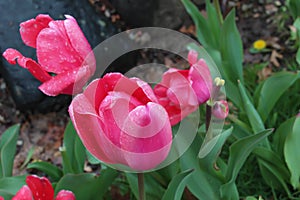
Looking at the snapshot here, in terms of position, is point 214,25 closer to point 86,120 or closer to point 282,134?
point 282,134

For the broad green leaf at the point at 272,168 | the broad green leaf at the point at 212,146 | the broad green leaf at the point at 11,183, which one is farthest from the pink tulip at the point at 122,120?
the broad green leaf at the point at 272,168

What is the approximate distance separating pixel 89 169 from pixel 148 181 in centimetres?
72

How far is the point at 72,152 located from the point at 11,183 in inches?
8.4

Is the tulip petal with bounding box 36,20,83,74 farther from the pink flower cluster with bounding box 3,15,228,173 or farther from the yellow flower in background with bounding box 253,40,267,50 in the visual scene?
the yellow flower in background with bounding box 253,40,267,50

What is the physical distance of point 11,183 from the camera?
1.59m

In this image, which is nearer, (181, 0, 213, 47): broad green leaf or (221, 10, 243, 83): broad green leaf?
(221, 10, 243, 83): broad green leaf

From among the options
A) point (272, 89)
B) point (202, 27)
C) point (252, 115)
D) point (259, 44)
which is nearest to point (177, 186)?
point (252, 115)

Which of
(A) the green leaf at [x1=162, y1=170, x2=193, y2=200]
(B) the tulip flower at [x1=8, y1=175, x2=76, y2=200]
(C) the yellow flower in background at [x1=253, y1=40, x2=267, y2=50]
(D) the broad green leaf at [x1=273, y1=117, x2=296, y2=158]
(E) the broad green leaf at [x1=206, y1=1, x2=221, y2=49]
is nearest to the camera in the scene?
(B) the tulip flower at [x1=8, y1=175, x2=76, y2=200]

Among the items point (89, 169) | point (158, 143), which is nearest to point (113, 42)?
point (89, 169)

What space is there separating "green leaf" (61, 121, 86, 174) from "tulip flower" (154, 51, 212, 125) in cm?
53

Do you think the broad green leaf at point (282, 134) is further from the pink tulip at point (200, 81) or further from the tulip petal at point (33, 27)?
the tulip petal at point (33, 27)

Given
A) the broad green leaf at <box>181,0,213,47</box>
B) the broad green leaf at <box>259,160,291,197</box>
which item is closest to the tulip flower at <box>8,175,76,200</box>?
the broad green leaf at <box>259,160,291,197</box>

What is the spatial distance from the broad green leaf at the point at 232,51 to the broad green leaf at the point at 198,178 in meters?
0.57

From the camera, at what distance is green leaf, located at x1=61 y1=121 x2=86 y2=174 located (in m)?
1.66
